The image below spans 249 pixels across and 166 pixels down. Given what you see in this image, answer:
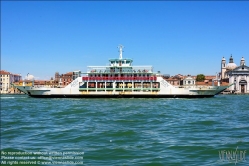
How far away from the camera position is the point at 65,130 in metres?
13.8

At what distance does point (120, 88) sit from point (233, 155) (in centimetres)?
4014

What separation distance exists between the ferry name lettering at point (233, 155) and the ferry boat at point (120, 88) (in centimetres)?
3801

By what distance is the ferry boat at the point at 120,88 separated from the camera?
48469 millimetres

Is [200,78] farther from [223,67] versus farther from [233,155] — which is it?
[233,155]

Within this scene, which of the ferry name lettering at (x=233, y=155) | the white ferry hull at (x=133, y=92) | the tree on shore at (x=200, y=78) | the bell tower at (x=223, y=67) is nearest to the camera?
the ferry name lettering at (x=233, y=155)

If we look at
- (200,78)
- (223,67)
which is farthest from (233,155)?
(223,67)

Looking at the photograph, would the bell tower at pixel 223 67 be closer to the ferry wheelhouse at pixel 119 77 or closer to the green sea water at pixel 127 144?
the ferry wheelhouse at pixel 119 77

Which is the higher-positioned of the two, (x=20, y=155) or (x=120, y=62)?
(x=120, y=62)

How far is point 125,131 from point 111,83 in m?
39.1

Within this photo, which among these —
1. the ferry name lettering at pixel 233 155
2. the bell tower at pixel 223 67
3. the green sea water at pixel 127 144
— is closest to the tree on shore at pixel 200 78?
the bell tower at pixel 223 67

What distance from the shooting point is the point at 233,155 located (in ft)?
32.0

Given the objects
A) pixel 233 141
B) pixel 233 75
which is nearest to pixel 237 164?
pixel 233 141

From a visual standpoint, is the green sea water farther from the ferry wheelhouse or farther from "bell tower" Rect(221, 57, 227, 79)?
"bell tower" Rect(221, 57, 227, 79)

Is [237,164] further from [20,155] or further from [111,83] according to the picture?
[111,83]
